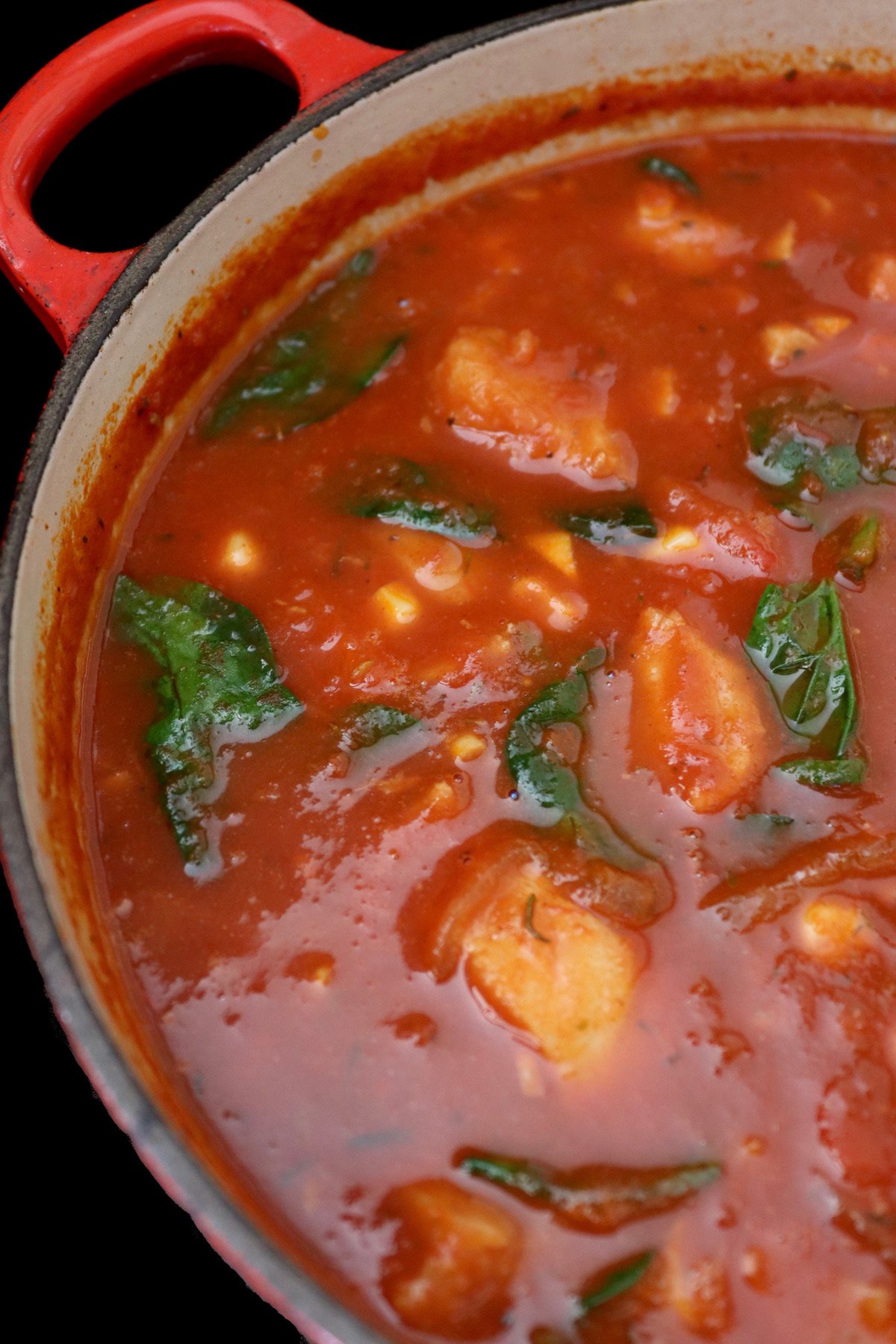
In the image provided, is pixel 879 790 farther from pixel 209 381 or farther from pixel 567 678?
pixel 209 381

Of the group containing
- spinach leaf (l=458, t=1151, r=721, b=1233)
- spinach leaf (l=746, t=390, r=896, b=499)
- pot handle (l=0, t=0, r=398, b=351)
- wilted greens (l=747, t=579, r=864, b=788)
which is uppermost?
pot handle (l=0, t=0, r=398, b=351)

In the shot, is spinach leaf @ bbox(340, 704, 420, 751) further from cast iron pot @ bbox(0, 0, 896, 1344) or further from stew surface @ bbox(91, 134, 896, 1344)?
cast iron pot @ bbox(0, 0, 896, 1344)

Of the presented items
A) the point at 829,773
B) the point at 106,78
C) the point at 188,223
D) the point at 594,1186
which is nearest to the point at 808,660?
the point at 829,773

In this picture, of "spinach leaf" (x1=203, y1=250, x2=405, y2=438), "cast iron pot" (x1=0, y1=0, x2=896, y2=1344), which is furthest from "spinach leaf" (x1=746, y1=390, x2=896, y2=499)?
"cast iron pot" (x1=0, y1=0, x2=896, y2=1344)

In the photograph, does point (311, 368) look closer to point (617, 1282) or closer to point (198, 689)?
point (198, 689)

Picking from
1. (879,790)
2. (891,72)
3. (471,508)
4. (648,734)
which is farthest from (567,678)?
(891,72)

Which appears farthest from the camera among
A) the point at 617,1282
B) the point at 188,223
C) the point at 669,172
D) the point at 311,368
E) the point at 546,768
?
the point at 669,172
